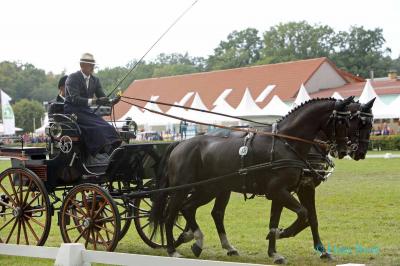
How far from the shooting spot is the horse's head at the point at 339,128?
8.20m

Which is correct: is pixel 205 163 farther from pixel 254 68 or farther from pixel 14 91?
pixel 14 91

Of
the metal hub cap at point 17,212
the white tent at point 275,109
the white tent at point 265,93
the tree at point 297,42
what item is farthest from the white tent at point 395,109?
the tree at point 297,42

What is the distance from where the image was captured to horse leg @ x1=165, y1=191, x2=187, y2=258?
8.93 metres

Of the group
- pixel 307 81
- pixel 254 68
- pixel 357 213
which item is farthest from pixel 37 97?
pixel 357 213

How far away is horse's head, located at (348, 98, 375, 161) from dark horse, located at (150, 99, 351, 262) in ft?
0.30

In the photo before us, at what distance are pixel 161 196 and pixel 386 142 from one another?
30037 mm

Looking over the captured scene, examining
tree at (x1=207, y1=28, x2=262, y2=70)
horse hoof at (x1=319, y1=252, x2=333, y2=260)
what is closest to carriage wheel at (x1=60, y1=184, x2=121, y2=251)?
horse hoof at (x1=319, y1=252, x2=333, y2=260)

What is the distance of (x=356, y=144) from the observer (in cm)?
819

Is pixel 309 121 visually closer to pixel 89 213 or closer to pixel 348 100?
pixel 348 100

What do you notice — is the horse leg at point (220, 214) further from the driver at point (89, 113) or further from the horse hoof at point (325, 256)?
the driver at point (89, 113)

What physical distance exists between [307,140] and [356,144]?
22.6 inches

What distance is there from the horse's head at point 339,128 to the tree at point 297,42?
274ft

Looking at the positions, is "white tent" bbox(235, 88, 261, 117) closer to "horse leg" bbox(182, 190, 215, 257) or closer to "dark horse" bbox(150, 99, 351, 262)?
"horse leg" bbox(182, 190, 215, 257)

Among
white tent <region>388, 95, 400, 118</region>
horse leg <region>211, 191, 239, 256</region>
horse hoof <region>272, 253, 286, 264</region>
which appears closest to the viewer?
horse hoof <region>272, 253, 286, 264</region>
